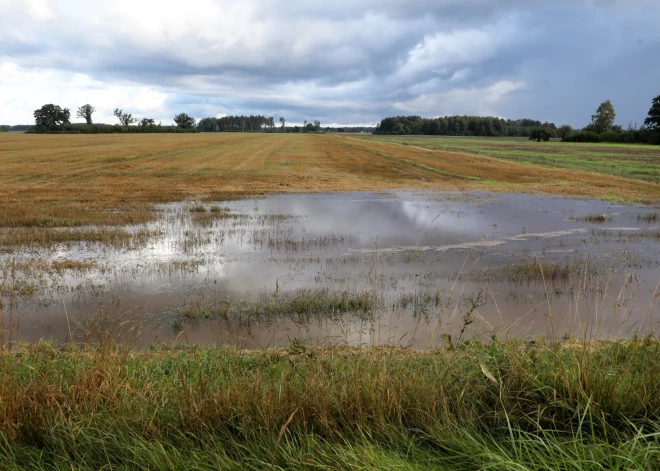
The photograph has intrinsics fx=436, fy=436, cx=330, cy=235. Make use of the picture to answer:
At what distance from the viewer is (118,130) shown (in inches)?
4569

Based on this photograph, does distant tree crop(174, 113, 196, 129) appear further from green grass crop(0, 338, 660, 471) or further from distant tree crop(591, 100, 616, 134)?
green grass crop(0, 338, 660, 471)

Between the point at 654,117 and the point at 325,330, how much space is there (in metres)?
95.6

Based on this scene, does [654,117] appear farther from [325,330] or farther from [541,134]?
[325,330]

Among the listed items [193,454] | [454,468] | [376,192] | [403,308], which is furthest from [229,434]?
[376,192]

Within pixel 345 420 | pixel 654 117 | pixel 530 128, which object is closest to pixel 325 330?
pixel 345 420

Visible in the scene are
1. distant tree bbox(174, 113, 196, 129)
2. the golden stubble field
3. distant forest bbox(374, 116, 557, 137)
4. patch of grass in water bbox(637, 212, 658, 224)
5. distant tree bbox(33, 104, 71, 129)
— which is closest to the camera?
patch of grass in water bbox(637, 212, 658, 224)

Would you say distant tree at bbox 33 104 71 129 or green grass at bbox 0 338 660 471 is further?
distant tree at bbox 33 104 71 129

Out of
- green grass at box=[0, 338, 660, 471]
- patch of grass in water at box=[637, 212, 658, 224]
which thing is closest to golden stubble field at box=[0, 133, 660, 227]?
patch of grass in water at box=[637, 212, 658, 224]

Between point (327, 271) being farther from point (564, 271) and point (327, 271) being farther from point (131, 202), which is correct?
point (131, 202)

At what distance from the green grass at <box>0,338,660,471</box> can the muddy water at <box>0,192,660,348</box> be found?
85 cm

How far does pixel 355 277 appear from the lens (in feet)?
30.1

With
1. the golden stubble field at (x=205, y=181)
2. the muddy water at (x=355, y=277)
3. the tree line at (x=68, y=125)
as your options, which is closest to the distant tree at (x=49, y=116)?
the tree line at (x=68, y=125)

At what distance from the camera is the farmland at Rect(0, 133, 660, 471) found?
2988mm

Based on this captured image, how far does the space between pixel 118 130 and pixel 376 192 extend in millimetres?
113545
